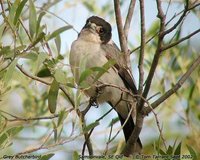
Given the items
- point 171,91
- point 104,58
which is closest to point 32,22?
point 171,91

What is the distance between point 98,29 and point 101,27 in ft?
0.09

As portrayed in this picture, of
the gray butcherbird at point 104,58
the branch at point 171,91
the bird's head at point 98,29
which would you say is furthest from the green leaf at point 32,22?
the bird's head at point 98,29

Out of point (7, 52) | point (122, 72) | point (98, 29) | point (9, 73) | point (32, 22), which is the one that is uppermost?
point (98, 29)

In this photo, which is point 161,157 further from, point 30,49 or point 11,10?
point 11,10

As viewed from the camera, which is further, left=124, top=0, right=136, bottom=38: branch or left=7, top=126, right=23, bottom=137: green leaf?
left=124, top=0, right=136, bottom=38: branch

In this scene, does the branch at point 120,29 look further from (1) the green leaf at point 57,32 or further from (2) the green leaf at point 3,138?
(2) the green leaf at point 3,138

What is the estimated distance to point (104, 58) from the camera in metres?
4.45

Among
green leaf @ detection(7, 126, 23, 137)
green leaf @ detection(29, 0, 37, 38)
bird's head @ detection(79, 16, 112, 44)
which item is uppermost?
bird's head @ detection(79, 16, 112, 44)

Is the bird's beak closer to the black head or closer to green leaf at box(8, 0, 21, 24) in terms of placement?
the black head

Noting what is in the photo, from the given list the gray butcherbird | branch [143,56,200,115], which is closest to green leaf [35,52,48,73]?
branch [143,56,200,115]

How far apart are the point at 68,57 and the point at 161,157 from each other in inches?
77.7

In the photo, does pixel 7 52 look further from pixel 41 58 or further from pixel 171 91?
pixel 171 91

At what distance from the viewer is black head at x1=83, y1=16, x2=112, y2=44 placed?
15.7ft

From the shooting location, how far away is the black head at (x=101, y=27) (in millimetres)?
4797
